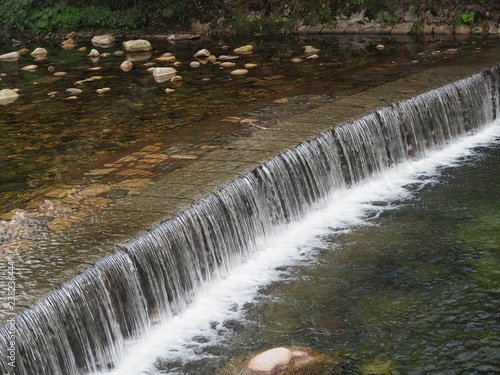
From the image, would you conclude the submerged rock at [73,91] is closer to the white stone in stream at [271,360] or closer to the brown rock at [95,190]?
the brown rock at [95,190]

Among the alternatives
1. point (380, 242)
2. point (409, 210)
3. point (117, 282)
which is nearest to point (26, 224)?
point (117, 282)

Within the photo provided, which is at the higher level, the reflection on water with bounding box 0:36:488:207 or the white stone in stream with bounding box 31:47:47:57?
the white stone in stream with bounding box 31:47:47:57

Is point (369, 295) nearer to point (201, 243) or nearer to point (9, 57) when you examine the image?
point (201, 243)

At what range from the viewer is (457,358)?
16.5 feet

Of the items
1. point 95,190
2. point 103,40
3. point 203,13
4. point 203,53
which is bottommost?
point 95,190

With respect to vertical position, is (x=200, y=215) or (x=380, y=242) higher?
(x=200, y=215)

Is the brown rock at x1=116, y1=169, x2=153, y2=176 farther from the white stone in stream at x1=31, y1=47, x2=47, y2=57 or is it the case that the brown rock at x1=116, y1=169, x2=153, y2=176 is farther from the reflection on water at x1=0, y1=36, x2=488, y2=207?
the white stone in stream at x1=31, y1=47, x2=47, y2=57

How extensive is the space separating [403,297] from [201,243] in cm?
189

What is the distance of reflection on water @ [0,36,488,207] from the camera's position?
8977mm

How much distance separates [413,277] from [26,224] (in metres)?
3.55

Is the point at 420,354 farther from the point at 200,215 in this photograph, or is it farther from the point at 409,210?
the point at 409,210

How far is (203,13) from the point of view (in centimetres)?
2019

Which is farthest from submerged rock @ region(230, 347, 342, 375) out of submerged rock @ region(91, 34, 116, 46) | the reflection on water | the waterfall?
submerged rock @ region(91, 34, 116, 46)

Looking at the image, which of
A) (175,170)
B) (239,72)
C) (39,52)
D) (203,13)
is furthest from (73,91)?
(203,13)
